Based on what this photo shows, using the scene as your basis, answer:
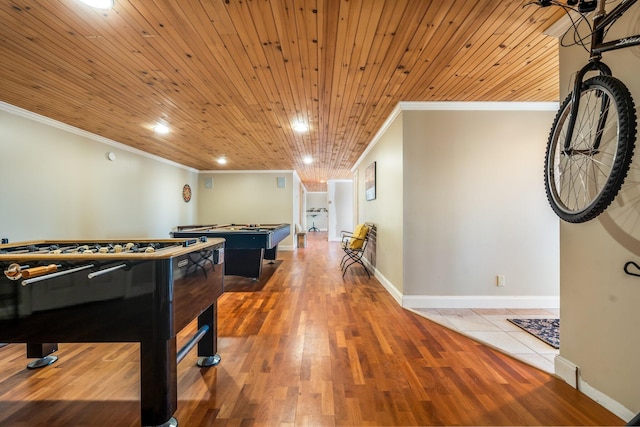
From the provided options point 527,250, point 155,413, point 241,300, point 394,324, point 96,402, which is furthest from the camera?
point 241,300

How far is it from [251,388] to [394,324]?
1.51m

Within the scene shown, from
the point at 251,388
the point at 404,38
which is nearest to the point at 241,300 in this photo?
the point at 251,388

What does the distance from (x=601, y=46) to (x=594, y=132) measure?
456mm

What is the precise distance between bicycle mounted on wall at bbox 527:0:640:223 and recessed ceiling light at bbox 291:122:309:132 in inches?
107

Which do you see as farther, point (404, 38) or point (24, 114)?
point (24, 114)

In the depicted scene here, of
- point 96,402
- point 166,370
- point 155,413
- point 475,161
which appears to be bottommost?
point 96,402

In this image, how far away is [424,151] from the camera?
3.08m

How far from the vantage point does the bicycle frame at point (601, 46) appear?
120 centimetres

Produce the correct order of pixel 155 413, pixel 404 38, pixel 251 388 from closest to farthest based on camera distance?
pixel 155 413 → pixel 251 388 → pixel 404 38

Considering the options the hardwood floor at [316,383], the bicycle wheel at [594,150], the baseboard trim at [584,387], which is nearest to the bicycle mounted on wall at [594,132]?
the bicycle wheel at [594,150]

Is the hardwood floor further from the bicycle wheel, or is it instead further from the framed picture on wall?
the framed picture on wall

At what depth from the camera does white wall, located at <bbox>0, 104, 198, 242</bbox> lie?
314 cm

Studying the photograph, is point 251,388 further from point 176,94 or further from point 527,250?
point 527,250

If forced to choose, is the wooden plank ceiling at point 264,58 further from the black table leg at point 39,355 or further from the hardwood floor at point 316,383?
the hardwood floor at point 316,383
